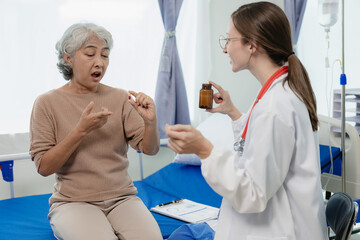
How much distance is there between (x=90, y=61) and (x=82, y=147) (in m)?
0.38

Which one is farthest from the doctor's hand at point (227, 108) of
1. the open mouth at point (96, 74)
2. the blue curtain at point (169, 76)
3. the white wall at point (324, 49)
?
the white wall at point (324, 49)

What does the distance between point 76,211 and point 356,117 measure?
2.21 meters

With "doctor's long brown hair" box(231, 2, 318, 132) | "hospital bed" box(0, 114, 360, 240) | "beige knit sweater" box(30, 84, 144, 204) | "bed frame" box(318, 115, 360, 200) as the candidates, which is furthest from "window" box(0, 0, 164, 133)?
"doctor's long brown hair" box(231, 2, 318, 132)

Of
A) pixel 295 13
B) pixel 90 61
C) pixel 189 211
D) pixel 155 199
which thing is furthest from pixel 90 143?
pixel 295 13

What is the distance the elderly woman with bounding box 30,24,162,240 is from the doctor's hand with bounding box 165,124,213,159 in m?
0.64

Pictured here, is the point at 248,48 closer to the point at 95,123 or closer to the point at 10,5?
the point at 95,123

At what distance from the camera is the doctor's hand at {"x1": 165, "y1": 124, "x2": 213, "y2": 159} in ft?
3.61

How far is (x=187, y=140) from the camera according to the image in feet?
3.61

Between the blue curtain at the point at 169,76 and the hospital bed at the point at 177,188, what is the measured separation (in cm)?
32

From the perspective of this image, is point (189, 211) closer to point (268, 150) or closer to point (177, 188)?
point (177, 188)

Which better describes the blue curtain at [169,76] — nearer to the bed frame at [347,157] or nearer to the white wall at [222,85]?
the white wall at [222,85]

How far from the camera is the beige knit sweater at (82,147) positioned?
72.2 inches

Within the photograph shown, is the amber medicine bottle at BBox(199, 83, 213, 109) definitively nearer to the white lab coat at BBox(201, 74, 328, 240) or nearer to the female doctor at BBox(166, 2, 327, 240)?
the female doctor at BBox(166, 2, 327, 240)

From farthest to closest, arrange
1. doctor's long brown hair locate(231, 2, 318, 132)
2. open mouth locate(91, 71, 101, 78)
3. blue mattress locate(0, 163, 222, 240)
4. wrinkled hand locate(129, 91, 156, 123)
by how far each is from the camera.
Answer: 1. blue mattress locate(0, 163, 222, 240)
2. open mouth locate(91, 71, 101, 78)
3. wrinkled hand locate(129, 91, 156, 123)
4. doctor's long brown hair locate(231, 2, 318, 132)
